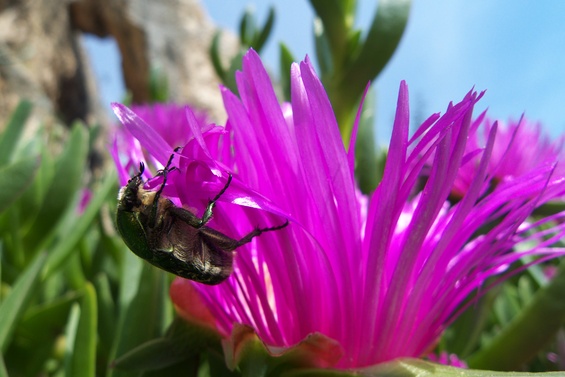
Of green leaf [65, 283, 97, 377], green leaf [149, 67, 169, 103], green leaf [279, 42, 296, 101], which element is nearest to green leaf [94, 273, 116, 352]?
green leaf [65, 283, 97, 377]

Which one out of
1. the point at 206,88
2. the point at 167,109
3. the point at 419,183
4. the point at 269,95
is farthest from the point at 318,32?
the point at 206,88

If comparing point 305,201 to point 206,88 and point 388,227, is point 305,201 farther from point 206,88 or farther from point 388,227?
point 206,88

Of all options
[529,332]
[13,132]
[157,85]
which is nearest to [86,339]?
[529,332]

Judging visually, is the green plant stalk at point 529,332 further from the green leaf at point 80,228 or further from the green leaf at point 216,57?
the green leaf at point 216,57

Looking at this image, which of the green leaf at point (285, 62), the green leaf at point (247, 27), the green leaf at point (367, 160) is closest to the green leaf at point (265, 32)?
the green leaf at point (247, 27)

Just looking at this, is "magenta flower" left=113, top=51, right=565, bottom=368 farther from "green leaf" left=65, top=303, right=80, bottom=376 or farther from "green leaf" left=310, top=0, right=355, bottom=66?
"green leaf" left=310, top=0, right=355, bottom=66
